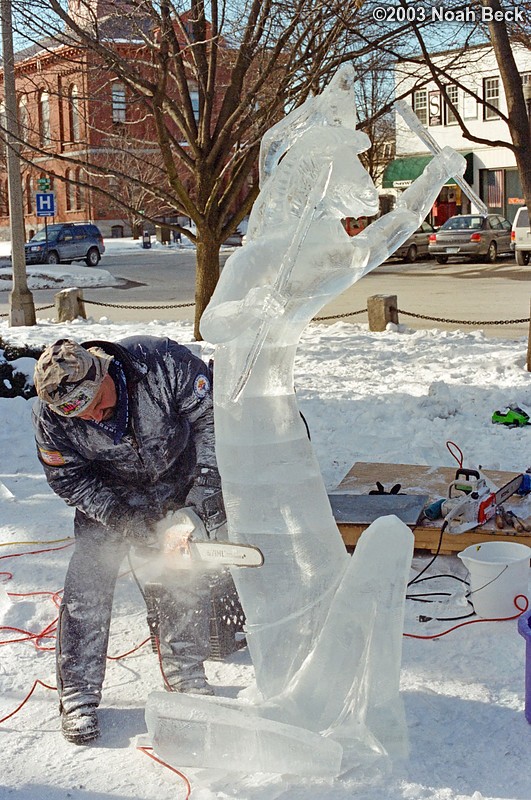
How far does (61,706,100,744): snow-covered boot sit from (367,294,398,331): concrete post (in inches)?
345

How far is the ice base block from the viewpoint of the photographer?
9.25ft

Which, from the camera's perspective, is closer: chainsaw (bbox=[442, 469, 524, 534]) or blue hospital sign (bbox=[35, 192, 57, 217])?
chainsaw (bbox=[442, 469, 524, 534])

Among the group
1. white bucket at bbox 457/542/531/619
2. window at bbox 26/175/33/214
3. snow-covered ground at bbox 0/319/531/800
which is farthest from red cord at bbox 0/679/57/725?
window at bbox 26/175/33/214

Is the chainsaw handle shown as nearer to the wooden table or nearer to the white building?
the wooden table

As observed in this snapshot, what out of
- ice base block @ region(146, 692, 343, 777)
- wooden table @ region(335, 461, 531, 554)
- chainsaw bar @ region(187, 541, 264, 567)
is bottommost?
ice base block @ region(146, 692, 343, 777)

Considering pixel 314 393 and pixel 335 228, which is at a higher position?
pixel 335 228

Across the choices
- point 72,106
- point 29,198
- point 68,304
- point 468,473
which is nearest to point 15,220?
point 68,304

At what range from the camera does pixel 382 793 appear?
2.85 metres

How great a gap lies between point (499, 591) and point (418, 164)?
110 ft

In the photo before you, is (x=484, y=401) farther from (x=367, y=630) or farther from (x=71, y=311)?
(x=71, y=311)

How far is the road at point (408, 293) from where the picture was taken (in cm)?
1387

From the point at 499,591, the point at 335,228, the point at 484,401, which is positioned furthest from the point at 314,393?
the point at 335,228

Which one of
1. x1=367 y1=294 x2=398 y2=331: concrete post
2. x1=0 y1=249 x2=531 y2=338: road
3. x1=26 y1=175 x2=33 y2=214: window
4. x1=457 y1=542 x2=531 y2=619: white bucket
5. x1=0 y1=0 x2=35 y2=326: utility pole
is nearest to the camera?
x1=457 y1=542 x2=531 y2=619: white bucket

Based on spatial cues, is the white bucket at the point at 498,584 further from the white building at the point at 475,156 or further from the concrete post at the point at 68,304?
the white building at the point at 475,156
